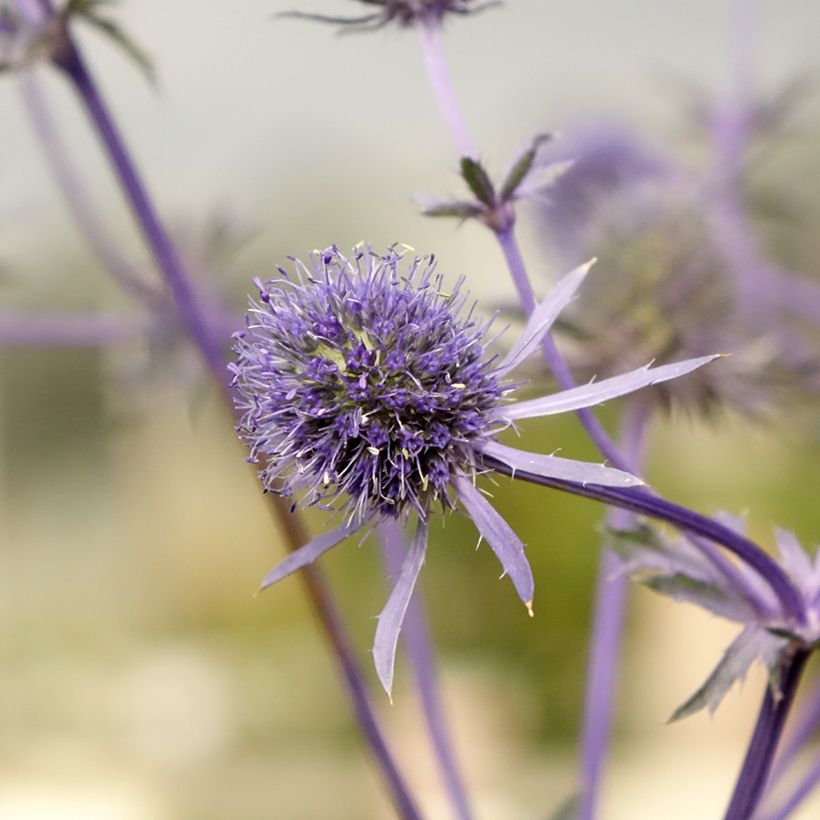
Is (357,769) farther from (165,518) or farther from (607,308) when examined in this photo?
(607,308)

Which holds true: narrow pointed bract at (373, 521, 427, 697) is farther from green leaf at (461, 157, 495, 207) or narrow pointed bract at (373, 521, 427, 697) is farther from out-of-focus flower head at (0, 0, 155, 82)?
out-of-focus flower head at (0, 0, 155, 82)

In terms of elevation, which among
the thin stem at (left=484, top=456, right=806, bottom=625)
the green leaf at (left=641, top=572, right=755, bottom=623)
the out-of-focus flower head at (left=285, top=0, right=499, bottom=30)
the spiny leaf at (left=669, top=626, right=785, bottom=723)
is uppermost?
the out-of-focus flower head at (left=285, top=0, right=499, bottom=30)

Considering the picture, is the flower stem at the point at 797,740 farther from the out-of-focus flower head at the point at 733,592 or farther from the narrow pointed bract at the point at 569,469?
the narrow pointed bract at the point at 569,469

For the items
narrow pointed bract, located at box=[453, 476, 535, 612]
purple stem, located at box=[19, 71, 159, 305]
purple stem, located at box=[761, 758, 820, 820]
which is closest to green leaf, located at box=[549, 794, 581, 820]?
purple stem, located at box=[761, 758, 820, 820]

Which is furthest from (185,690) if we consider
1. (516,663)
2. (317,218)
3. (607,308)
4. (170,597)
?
(607,308)

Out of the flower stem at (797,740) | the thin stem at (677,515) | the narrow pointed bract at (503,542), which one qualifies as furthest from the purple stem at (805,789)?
the narrow pointed bract at (503,542)

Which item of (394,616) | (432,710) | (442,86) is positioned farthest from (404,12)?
(432,710)

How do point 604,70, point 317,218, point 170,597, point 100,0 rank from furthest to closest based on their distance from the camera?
1. point 170,597
2. point 317,218
3. point 604,70
4. point 100,0

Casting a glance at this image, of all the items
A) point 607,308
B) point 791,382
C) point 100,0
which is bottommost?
point 791,382
